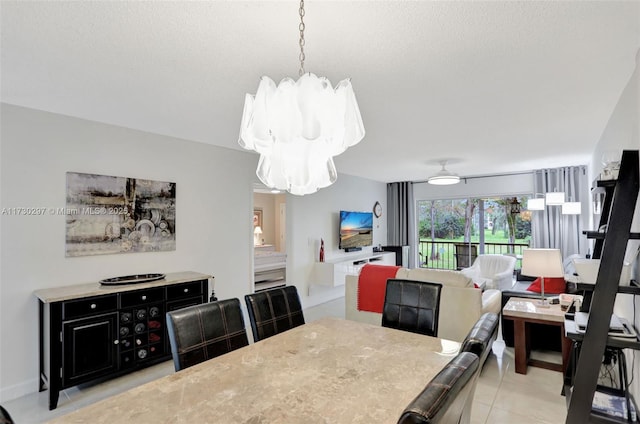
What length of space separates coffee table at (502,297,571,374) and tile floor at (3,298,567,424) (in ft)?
0.27

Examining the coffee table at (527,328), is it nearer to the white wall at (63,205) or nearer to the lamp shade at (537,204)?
the lamp shade at (537,204)

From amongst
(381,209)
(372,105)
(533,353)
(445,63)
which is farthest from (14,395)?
(381,209)

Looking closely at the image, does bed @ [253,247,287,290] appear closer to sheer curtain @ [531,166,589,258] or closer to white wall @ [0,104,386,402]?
white wall @ [0,104,386,402]

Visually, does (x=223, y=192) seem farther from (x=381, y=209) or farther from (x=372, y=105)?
(x=381, y=209)

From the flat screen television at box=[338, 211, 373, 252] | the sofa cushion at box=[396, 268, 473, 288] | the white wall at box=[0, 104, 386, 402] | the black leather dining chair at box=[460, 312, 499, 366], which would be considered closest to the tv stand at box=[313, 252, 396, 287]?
the flat screen television at box=[338, 211, 373, 252]

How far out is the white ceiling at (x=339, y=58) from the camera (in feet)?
5.25

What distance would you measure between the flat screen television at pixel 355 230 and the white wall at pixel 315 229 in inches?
4.9

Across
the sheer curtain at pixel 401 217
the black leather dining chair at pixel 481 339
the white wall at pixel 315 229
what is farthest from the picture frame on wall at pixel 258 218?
the black leather dining chair at pixel 481 339

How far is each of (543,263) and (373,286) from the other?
1.69 meters

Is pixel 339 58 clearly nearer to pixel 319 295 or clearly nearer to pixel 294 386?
pixel 294 386

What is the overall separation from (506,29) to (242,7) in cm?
137

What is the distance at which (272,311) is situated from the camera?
226 cm

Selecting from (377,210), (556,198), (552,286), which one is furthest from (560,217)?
(377,210)

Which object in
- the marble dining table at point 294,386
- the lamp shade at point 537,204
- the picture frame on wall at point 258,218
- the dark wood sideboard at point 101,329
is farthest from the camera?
the picture frame on wall at point 258,218
